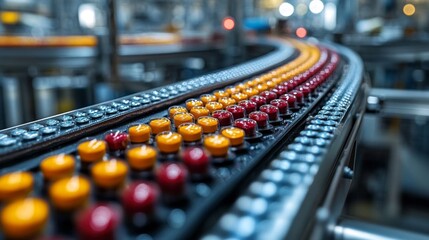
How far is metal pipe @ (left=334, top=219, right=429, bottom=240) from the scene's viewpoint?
40cm

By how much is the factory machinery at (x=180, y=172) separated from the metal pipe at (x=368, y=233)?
0.05 feet

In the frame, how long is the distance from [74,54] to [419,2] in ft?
19.3

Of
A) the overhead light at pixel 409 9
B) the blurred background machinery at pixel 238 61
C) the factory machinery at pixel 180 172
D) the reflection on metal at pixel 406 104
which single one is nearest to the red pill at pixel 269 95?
the factory machinery at pixel 180 172

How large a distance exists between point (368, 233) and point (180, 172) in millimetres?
239

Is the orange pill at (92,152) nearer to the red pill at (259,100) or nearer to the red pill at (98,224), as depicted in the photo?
the red pill at (98,224)

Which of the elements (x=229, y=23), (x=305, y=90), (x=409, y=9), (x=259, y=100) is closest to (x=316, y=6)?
(x=409, y=9)

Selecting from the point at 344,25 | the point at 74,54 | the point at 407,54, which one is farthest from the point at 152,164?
Answer: the point at 344,25

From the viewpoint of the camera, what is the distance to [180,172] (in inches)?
11.2

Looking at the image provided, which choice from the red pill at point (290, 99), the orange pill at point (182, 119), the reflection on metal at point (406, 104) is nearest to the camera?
the orange pill at point (182, 119)

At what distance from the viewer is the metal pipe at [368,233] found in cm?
40

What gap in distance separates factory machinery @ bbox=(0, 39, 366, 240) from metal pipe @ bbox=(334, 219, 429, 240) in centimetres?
2

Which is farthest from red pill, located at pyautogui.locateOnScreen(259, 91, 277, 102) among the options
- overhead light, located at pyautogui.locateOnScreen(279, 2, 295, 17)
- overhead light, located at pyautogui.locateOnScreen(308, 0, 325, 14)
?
overhead light, located at pyautogui.locateOnScreen(279, 2, 295, 17)

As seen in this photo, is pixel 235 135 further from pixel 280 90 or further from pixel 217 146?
pixel 280 90

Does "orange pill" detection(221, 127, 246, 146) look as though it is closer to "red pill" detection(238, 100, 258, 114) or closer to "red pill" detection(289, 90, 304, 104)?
"red pill" detection(238, 100, 258, 114)
